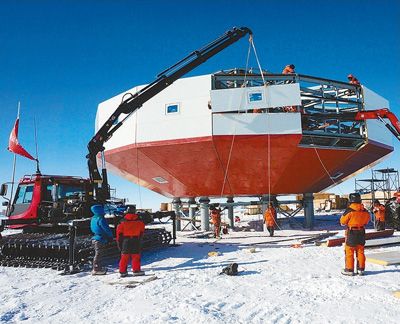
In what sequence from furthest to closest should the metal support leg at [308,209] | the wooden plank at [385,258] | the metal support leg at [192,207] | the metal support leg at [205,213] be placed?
1. the metal support leg at [192,207]
2. the metal support leg at [308,209]
3. the metal support leg at [205,213]
4. the wooden plank at [385,258]

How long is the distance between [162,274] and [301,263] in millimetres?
3351

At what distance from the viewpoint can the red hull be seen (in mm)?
12759

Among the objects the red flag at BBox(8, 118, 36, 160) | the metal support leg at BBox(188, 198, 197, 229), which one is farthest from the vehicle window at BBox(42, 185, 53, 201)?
the metal support leg at BBox(188, 198, 197, 229)

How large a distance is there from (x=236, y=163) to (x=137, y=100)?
471 cm

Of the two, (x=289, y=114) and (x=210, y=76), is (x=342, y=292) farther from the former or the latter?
(x=210, y=76)

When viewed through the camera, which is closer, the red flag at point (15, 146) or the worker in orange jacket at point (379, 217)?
the red flag at point (15, 146)

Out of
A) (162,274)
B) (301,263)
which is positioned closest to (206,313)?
(162,274)

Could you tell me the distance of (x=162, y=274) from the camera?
729cm

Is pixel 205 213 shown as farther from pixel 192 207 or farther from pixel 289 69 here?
pixel 289 69

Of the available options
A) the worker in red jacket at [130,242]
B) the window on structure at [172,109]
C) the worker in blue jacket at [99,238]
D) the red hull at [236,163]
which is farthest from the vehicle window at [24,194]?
the window on structure at [172,109]

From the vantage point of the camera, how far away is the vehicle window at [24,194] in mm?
10512

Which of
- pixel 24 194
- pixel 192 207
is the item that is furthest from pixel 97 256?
pixel 192 207

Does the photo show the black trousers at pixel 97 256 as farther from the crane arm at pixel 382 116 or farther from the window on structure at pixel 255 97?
the crane arm at pixel 382 116

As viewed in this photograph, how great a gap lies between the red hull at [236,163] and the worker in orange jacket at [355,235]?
5849mm
